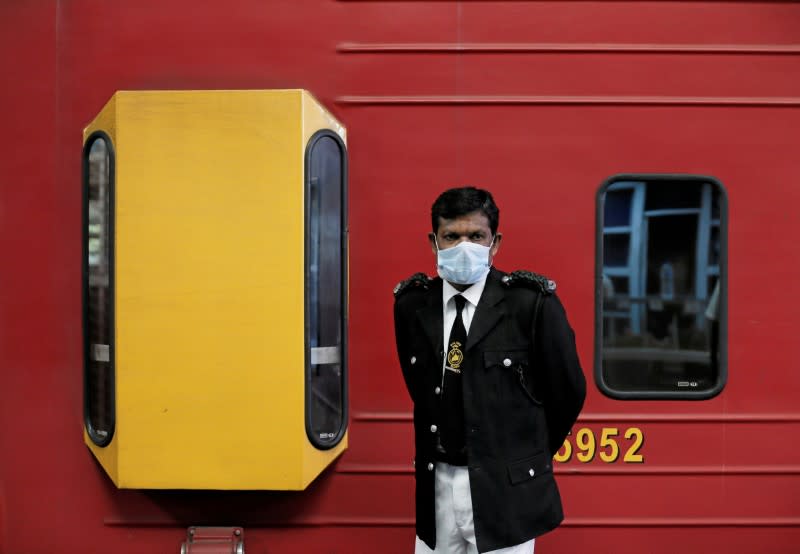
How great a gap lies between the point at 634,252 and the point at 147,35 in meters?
2.16

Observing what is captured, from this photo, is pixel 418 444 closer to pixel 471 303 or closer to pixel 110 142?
pixel 471 303

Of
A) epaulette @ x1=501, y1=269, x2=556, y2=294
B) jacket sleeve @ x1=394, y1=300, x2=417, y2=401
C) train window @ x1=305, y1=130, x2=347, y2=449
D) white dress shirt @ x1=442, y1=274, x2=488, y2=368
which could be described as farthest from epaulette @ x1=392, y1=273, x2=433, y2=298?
train window @ x1=305, y1=130, x2=347, y2=449

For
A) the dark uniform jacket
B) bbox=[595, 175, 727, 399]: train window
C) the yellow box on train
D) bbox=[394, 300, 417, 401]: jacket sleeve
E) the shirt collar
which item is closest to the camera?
the dark uniform jacket

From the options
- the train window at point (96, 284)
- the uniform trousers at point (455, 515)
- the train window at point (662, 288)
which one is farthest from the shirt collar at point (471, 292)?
the train window at point (96, 284)

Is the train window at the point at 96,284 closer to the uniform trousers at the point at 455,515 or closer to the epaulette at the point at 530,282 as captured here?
the uniform trousers at the point at 455,515

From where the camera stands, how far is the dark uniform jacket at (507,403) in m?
2.05

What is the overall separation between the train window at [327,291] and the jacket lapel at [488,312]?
850mm

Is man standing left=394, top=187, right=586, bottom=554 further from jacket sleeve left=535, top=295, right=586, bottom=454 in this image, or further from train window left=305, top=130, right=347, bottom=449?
train window left=305, top=130, right=347, bottom=449

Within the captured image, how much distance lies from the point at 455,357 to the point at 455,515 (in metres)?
0.46

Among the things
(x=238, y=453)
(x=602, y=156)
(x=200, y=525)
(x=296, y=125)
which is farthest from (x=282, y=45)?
(x=200, y=525)

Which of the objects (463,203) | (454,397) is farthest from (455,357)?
(463,203)

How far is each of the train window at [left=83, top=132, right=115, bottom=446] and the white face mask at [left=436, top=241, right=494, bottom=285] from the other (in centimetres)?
150

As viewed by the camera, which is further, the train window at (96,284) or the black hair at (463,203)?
the train window at (96,284)

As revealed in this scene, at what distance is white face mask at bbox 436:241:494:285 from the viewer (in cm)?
209
